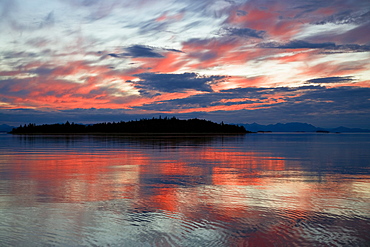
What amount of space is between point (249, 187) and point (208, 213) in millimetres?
5933

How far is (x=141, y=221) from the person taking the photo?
449 inches

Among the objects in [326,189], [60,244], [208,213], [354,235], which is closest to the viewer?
[60,244]

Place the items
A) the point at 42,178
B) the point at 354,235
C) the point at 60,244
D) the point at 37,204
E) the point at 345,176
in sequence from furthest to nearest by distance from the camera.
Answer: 1. the point at 345,176
2. the point at 42,178
3. the point at 37,204
4. the point at 354,235
5. the point at 60,244

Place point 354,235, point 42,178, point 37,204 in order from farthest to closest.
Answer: point 42,178
point 37,204
point 354,235

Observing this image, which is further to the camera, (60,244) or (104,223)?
(104,223)

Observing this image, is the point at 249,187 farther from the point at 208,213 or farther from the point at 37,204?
the point at 37,204

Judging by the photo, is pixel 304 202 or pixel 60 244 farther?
pixel 304 202

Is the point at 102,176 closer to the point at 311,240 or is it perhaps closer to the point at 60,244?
the point at 60,244

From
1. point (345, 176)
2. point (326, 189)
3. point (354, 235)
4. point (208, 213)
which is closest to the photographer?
point (354, 235)

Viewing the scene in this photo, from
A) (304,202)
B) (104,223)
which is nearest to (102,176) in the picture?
(104,223)

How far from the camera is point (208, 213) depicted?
12.5m

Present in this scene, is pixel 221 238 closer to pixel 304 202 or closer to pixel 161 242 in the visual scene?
pixel 161 242

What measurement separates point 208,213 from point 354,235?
468 cm

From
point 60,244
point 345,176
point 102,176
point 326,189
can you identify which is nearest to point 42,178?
point 102,176
